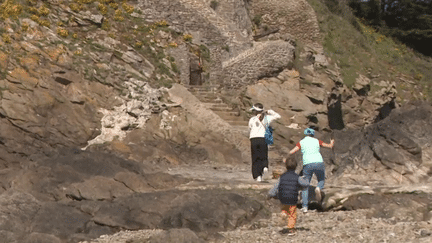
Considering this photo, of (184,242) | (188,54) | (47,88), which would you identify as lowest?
(184,242)

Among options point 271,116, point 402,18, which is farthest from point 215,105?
point 402,18

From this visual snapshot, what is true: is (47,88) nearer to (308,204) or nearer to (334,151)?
(334,151)

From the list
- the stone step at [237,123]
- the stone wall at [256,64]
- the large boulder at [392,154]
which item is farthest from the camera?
the stone wall at [256,64]

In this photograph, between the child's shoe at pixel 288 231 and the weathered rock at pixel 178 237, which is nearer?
the weathered rock at pixel 178 237

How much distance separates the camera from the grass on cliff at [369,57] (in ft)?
107

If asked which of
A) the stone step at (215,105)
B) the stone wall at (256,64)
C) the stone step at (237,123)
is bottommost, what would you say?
the stone step at (237,123)

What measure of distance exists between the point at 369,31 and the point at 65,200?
115ft

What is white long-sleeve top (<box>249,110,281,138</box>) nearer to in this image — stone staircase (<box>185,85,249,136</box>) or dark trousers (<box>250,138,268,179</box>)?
dark trousers (<box>250,138,268,179</box>)

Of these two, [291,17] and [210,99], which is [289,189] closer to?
[210,99]

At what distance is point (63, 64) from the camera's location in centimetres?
1995

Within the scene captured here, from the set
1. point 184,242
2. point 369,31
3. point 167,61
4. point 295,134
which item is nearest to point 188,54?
point 167,61

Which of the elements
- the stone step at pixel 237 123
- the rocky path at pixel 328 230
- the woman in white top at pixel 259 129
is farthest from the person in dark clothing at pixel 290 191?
the stone step at pixel 237 123

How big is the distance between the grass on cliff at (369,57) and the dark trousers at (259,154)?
708 inches

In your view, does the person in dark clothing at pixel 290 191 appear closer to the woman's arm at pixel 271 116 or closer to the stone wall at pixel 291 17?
the woman's arm at pixel 271 116
